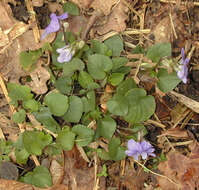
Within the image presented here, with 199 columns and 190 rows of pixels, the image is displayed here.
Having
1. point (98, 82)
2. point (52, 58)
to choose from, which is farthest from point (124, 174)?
point (52, 58)

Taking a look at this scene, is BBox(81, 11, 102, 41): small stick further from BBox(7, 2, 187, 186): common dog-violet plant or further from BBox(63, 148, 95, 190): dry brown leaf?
BBox(63, 148, 95, 190): dry brown leaf

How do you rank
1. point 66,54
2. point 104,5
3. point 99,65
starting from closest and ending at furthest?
point 66,54 < point 99,65 < point 104,5

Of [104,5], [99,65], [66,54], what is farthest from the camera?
[104,5]

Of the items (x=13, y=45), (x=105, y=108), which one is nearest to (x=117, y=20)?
(x=105, y=108)

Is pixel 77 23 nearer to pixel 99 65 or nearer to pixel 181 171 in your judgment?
pixel 99 65

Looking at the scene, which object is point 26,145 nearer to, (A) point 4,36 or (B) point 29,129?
(B) point 29,129
